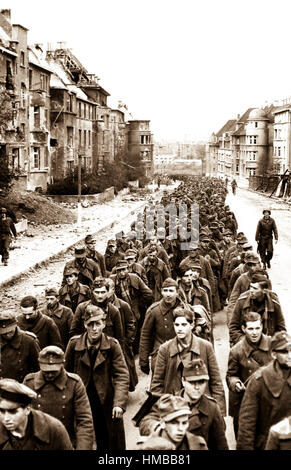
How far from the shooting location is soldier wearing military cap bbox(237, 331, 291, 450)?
5742 mm

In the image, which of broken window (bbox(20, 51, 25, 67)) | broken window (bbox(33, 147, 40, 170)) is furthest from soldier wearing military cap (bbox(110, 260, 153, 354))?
broken window (bbox(33, 147, 40, 170))

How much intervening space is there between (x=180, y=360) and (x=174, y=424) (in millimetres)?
2431

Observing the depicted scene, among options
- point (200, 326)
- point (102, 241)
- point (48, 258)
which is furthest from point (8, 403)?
point (102, 241)

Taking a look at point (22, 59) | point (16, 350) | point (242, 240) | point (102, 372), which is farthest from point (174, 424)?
point (22, 59)

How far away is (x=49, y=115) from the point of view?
55.5 meters

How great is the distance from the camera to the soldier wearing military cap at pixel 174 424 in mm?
4375

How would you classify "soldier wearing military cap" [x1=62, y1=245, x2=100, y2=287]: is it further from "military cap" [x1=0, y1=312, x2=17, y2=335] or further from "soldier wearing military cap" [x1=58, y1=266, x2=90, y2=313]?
"military cap" [x1=0, y1=312, x2=17, y2=335]

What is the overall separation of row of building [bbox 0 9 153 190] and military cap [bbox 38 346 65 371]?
2670cm

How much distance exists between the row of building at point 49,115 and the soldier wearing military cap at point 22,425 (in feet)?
90.9

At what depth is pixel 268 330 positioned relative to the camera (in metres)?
8.82

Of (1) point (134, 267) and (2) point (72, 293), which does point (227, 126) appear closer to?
(1) point (134, 267)

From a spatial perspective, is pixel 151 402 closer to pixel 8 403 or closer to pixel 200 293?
pixel 8 403
